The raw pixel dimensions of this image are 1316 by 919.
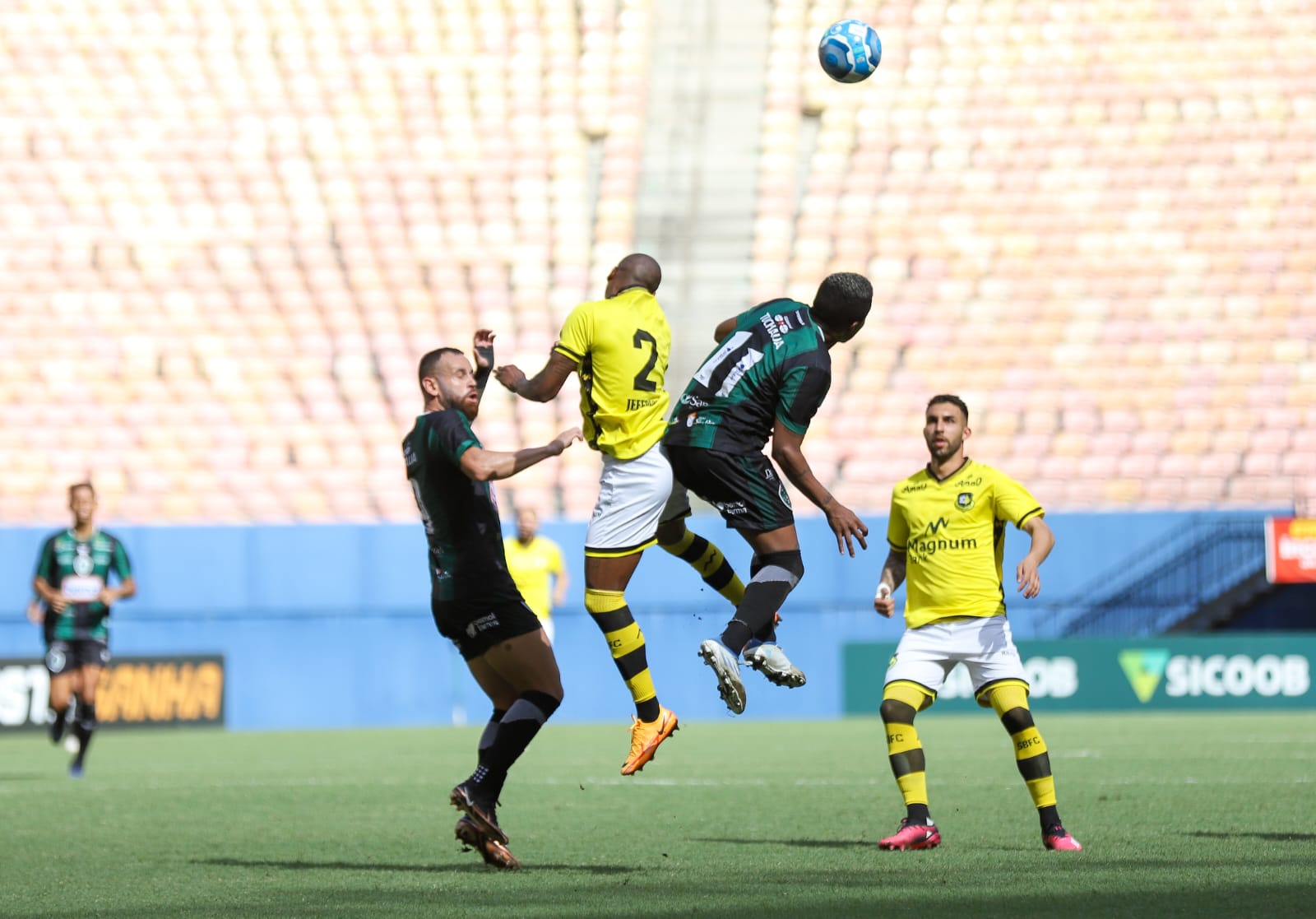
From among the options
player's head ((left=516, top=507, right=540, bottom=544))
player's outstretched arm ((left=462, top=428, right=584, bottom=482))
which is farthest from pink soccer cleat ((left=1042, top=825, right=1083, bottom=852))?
player's head ((left=516, top=507, right=540, bottom=544))

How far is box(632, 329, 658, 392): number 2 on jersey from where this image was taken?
26.0 ft

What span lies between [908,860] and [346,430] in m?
16.2

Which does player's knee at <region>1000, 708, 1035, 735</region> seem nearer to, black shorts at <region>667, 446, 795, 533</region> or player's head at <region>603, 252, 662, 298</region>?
black shorts at <region>667, 446, 795, 533</region>

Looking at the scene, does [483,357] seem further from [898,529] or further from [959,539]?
[959,539]

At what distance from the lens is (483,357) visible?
308 inches

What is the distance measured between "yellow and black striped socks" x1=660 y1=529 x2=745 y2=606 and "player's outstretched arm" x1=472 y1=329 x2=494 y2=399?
3.67 ft

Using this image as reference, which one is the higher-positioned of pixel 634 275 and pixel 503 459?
pixel 634 275

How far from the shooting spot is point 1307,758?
13.0 meters

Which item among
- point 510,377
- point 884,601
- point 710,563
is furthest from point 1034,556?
point 510,377

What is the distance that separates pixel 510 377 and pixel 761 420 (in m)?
1.14

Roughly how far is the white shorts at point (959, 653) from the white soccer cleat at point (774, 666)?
83 cm

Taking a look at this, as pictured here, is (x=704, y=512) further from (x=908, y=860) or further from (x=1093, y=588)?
(x=908, y=860)

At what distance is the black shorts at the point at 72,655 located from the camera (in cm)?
1380

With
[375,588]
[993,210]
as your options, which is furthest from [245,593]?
[993,210]
